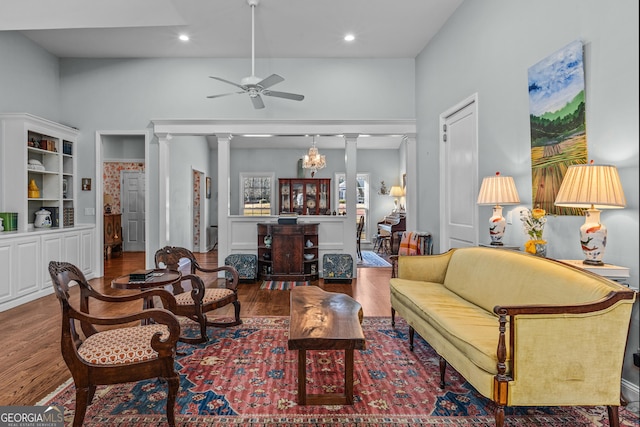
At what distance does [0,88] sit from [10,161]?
3.16ft

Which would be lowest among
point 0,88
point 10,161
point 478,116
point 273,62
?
point 10,161

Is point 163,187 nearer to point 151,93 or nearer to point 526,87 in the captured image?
point 151,93

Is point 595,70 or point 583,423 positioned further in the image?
point 595,70

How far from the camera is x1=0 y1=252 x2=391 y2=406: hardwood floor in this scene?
2484mm

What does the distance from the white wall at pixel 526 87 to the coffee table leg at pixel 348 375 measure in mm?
1654

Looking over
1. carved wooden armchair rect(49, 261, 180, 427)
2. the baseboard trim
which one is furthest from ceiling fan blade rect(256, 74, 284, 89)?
the baseboard trim

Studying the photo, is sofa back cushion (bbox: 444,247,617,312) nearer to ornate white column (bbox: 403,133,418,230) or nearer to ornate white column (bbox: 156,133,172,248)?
ornate white column (bbox: 403,133,418,230)

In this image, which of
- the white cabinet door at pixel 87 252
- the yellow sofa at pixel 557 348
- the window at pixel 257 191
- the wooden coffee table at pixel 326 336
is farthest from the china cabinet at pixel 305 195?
the yellow sofa at pixel 557 348

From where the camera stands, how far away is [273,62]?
240 inches

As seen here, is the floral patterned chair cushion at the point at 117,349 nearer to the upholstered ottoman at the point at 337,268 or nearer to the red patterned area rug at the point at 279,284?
the red patterned area rug at the point at 279,284

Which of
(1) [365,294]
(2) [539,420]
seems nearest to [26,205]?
(1) [365,294]

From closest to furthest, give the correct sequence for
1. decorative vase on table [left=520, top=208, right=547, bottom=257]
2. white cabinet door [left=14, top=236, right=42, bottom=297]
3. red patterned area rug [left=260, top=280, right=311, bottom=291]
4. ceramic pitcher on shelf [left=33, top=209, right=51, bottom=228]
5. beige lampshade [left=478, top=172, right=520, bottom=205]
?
decorative vase on table [left=520, top=208, right=547, bottom=257], beige lampshade [left=478, top=172, right=520, bottom=205], white cabinet door [left=14, top=236, right=42, bottom=297], ceramic pitcher on shelf [left=33, top=209, right=51, bottom=228], red patterned area rug [left=260, top=280, right=311, bottom=291]

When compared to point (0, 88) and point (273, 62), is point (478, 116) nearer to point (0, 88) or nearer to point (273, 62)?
point (273, 62)

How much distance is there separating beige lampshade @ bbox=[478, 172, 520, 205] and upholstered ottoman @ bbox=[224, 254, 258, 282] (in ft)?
12.1
